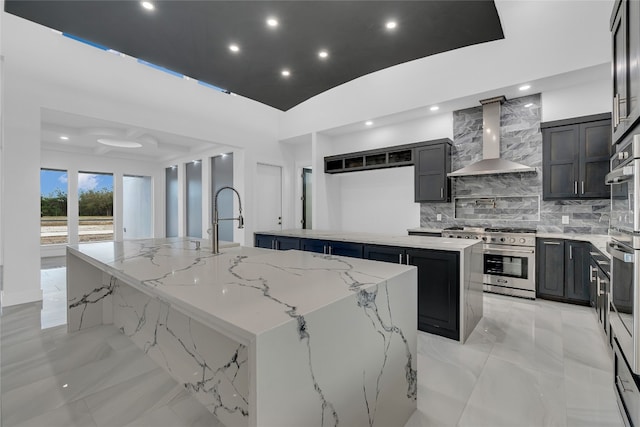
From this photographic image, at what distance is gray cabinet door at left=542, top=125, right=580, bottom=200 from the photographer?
3.59m

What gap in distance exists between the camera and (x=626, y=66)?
1.56 m

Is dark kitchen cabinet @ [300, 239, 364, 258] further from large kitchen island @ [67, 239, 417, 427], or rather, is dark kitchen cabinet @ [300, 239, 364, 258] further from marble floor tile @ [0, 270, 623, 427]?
large kitchen island @ [67, 239, 417, 427]

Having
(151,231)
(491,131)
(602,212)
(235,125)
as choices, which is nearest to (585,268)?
(602,212)

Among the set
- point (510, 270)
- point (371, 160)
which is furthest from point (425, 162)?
point (510, 270)

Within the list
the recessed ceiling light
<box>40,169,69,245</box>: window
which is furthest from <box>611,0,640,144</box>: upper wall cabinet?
<box>40,169,69,245</box>: window

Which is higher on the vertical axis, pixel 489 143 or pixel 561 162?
pixel 489 143

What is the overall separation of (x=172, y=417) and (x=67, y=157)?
7813 millimetres

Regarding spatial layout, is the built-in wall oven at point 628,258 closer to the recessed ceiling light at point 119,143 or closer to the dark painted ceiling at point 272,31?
the dark painted ceiling at point 272,31

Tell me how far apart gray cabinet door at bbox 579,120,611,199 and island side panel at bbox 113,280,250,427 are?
4282 millimetres

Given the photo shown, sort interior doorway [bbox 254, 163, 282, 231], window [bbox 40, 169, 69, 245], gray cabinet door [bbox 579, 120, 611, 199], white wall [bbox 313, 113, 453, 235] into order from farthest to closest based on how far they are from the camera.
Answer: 1. window [bbox 40, 169, 69, 245]
2. interior doorway [bbox 254, 163, 282, 231]
3. white wall [bbox 313, 113, 453, 235]
4. gray cabinet door [bbox 579, 120, 611, 199]

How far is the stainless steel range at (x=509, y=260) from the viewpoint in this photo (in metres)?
3.67

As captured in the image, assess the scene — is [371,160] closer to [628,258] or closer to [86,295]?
[628,258]

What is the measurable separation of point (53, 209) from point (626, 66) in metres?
9.68

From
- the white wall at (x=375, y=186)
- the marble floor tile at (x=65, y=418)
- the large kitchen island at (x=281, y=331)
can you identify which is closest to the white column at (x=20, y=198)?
the large kitchen island at (x=281, y=331)
